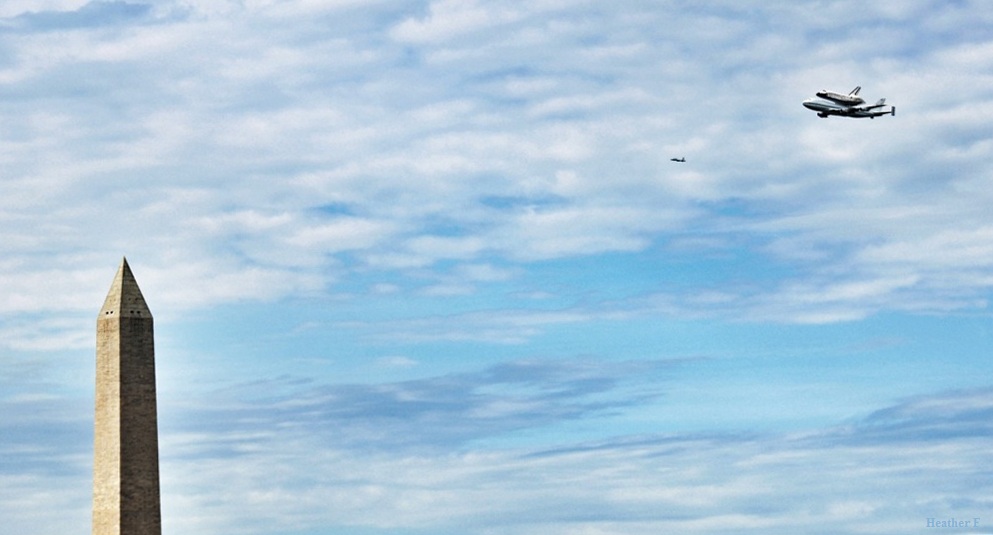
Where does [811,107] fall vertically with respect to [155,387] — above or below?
above

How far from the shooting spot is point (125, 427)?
73875 mm

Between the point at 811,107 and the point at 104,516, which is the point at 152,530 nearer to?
the point at 104,516

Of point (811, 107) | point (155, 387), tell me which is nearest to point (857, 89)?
point (811, 107)

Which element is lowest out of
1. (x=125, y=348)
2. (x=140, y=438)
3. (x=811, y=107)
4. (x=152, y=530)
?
(x=152, y=530)

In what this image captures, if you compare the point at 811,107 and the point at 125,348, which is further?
the point at 811,107

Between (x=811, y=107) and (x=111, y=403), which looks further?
(x=811, y=107)

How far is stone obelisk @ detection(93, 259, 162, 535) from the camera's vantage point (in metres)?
73.6

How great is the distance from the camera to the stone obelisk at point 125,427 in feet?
241

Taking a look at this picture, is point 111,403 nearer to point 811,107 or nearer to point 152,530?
point 152,530

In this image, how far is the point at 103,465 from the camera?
74438mm

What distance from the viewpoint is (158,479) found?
75.4 m

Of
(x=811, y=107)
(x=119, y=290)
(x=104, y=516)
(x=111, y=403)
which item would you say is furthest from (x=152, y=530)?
(x=811, y=107)

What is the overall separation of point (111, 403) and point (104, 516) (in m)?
5.91

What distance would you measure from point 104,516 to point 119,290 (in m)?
12.0
